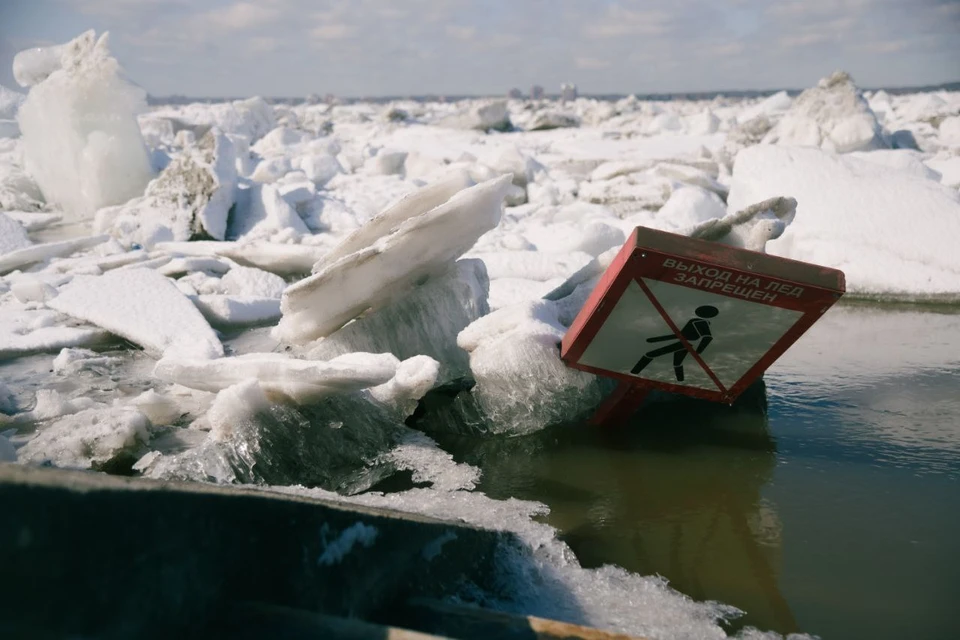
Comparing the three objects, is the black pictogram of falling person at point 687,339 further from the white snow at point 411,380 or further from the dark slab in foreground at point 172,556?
the dark slab in foreground at point 172,556

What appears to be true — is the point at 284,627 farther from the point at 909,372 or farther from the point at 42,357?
the point at 909,372

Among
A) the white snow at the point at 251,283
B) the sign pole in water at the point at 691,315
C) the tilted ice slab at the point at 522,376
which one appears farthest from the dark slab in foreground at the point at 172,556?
the white snow at the point at 251,283

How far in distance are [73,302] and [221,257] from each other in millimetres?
1875

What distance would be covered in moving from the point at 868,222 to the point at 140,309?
6.11 m

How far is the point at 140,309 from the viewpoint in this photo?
5102 mm

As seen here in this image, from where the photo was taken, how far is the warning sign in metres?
2.86

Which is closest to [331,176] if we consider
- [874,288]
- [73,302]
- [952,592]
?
[73,302]

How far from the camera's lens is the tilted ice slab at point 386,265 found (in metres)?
3.43

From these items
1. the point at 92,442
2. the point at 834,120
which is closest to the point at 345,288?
the point at 92,442

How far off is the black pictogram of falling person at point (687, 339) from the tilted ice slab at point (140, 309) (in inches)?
102

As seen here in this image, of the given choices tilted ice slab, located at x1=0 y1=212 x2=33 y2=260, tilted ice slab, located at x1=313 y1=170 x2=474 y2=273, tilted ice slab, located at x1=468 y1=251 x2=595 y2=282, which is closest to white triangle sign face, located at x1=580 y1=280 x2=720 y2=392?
tilted ice slab, located at x1=313 y1=170 x2=474 y2=273

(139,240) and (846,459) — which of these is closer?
(846,459)

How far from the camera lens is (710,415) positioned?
3.93 meters

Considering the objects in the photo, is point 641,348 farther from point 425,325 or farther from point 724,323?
point 425,325
